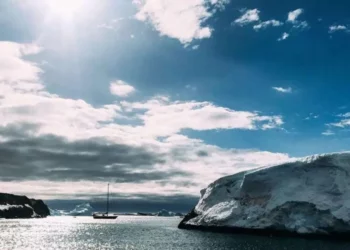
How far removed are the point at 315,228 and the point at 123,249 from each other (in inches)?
1379

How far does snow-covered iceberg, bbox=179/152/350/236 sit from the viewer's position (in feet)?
231

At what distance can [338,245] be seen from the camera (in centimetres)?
5788

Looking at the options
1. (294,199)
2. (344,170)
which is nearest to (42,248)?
(294,199)

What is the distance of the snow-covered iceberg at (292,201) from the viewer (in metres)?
70.3

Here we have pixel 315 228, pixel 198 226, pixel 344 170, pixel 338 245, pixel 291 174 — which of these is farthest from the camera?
pixel 198 226

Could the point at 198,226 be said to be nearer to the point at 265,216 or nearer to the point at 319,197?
the point at 265,216

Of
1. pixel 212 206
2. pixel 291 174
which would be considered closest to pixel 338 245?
pixel 291 174

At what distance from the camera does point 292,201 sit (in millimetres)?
74812

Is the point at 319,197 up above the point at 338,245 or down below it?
above

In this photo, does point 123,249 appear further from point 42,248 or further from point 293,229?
point 293,229

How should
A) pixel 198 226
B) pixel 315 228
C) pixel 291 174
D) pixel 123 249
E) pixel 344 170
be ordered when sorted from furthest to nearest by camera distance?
pixel 198 226
pixel 291 174
pixel 344 170
pixel 315 228
pixel 123 249

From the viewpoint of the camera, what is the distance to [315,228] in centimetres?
6994

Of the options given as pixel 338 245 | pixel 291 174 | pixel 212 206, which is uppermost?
pixel 291 174

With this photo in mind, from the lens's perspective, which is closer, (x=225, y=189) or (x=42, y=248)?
(x=42, y=248)
